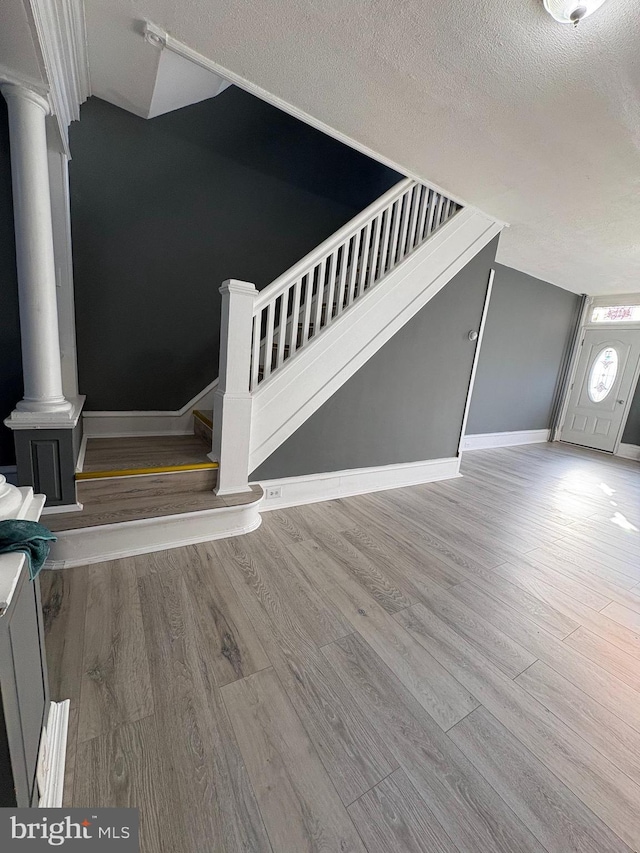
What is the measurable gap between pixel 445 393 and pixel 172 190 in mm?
3043

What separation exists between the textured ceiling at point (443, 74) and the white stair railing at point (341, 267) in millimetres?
299

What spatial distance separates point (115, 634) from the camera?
147cm

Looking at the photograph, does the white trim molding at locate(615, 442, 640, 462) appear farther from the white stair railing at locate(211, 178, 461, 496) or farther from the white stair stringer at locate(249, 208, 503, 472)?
the white stair railing at locate(211, 178, 461, 496)

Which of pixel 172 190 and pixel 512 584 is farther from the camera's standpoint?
pixel 172 190

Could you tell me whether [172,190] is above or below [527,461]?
above

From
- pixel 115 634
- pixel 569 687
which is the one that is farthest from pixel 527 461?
pixel 115 634

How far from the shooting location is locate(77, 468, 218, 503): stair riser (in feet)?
6.66

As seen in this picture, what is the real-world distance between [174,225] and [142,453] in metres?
1.90

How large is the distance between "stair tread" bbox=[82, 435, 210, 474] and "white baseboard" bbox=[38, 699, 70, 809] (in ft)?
4.20

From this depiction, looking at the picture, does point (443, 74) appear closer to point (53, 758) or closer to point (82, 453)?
point (82, 453)

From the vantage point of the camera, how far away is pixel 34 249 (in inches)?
66.6

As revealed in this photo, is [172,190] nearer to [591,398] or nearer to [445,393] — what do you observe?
[445,393]

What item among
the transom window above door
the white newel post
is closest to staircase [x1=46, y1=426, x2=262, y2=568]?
the white newel post

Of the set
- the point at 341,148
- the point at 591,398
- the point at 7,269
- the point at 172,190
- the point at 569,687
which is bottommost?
the point at 569,687
